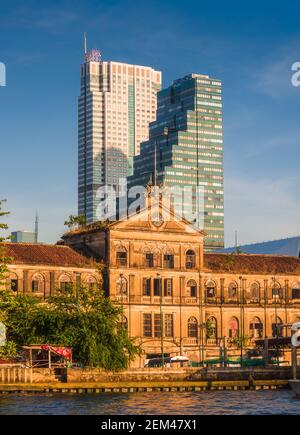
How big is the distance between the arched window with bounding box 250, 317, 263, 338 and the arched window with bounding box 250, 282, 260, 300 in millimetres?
2800

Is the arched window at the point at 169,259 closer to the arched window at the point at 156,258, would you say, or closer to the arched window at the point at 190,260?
the arched window at the point at 156,258

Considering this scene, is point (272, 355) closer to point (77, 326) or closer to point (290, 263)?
point (290, 263)

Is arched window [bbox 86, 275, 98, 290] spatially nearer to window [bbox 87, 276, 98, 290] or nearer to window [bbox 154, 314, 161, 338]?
window [bbox 87, 276, 98, 290]

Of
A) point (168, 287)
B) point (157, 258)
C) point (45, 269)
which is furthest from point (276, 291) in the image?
point (45, 269)

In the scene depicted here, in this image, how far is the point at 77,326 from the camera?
11481 cm

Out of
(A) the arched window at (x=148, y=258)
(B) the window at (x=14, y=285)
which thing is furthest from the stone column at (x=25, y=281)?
(A) the arched window at (x=148, y=258)

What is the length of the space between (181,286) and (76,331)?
2937 centimetres

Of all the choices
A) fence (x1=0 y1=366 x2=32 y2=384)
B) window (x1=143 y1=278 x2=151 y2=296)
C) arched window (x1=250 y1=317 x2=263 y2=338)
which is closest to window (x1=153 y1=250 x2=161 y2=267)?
window (x1=143 y1=278 x2=151 y2=296)

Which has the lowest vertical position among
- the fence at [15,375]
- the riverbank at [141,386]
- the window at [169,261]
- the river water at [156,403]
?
the river water at [156,403]

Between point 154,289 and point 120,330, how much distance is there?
22.2m

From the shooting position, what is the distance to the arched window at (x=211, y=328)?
141000mm

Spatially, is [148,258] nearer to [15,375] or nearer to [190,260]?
[190,260]

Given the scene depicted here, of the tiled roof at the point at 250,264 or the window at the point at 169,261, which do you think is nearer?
the window at the point at 169,261
